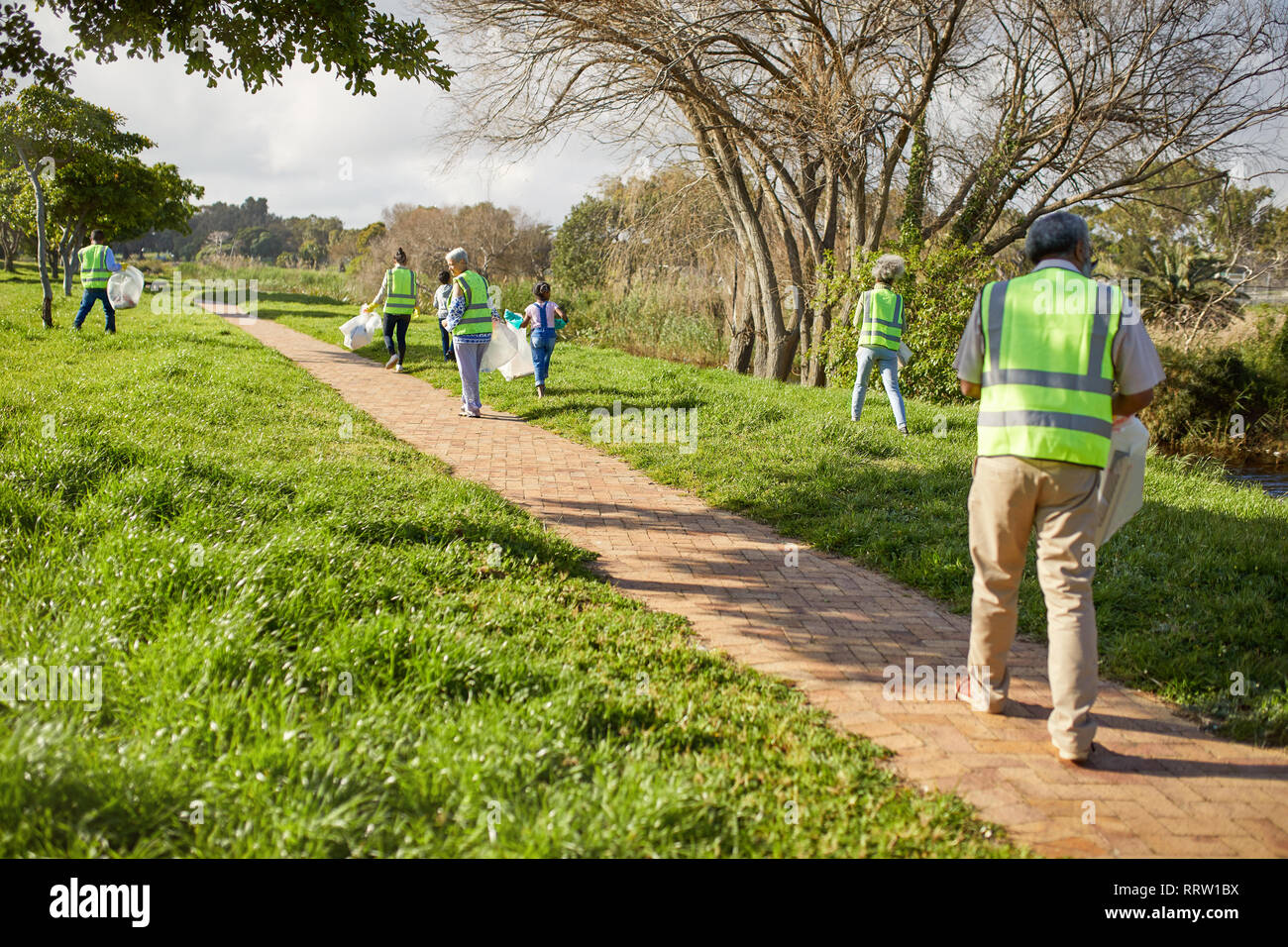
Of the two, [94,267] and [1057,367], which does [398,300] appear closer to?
[94,267]

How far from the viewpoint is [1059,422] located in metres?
3.63

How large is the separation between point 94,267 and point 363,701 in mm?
15878

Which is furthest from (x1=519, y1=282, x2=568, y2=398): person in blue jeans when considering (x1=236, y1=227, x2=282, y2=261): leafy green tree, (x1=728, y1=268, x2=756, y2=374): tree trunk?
(x1=236, y1=227, x2=282, y2=261): leafy green tree

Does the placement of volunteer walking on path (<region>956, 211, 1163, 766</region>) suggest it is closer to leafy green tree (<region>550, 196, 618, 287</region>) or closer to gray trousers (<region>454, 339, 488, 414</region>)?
gray trousers (<region>454, 339, 488, 414</region>)

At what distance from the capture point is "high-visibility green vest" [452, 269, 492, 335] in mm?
11242

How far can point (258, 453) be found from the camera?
7.70 m

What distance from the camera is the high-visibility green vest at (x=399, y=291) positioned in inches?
605

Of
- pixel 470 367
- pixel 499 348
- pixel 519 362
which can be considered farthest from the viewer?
pixel 519 362

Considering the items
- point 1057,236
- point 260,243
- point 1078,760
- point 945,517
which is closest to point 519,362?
point 945,517

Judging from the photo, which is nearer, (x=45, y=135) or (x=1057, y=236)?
(x=1057, y=236)

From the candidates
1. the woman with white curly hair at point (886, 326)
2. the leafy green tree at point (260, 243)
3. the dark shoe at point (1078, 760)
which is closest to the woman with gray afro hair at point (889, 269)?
the woman with white curly hair at point (886, 326)

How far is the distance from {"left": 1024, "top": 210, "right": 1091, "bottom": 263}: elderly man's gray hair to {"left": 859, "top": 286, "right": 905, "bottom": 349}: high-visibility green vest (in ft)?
21.9
